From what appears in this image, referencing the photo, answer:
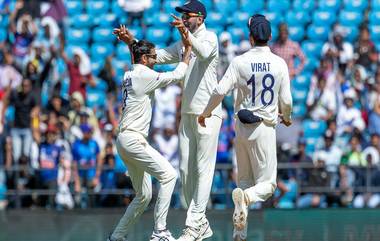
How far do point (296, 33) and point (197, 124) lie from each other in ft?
31.8

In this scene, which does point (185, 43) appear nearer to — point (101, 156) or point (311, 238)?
point (311, 238)

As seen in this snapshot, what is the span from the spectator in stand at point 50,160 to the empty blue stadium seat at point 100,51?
3.31 meters

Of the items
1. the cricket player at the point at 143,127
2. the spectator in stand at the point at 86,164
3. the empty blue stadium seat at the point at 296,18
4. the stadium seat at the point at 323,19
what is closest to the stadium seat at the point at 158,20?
the empty blue stadium seat at the point at 296,18

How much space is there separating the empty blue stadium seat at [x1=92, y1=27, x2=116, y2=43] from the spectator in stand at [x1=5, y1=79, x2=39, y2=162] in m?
2.74

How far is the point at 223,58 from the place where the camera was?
63.5 feet

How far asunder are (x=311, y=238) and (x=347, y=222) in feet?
2.22

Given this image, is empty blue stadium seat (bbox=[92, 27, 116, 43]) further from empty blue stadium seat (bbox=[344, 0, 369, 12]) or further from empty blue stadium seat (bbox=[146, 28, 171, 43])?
empty blue stadium seat (bbox=[344, 0, 369, 12])

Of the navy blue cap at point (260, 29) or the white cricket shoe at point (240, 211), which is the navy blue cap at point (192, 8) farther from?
the white cricket shoe at point (240, 211)

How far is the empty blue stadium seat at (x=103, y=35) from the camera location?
22.3m

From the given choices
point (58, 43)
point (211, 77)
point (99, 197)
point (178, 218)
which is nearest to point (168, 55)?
point (211, 77)

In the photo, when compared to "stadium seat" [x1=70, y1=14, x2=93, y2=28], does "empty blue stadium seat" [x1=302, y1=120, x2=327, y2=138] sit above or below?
below

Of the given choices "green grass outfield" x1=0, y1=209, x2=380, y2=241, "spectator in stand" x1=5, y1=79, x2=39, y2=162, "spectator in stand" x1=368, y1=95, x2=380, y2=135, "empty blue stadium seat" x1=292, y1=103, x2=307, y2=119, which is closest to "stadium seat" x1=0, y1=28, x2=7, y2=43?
"spectator in stand" x1=5, y1=79, x2=39, y2=162

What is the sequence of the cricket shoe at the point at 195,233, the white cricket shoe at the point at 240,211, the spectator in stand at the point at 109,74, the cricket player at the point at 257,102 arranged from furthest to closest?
the spectator in stand at the point at 109,74 → the cricket shoe at the point at 195,233 → the cricket player at the point at 257,102 → the white cricket shoe at the point at 240,211

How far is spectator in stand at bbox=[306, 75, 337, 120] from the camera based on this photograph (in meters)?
19.9
